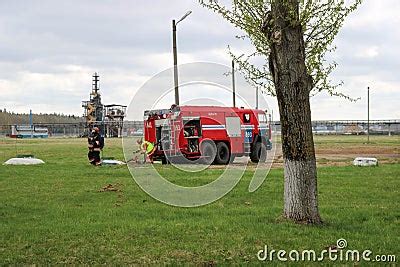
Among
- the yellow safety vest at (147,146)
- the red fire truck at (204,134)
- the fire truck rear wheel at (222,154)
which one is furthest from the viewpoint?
the fire truck rear wheel at (222,154)

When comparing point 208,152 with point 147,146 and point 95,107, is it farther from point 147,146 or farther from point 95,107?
point 95,107

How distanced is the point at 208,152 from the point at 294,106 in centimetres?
1757

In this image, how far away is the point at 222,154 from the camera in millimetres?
27578

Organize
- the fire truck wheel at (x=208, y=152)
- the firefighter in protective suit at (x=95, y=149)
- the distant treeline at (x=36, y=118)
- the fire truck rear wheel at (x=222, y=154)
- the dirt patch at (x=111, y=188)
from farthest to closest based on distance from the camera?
the distant treeline at (x=36, y=118) → the fire truck rear wheel at (x=222, y=154) → the fire truck wheel at (x=208, y=152) → the firefighter in protective suit at (x=95, y=149) → the dirt patch at (x=111, y=188)

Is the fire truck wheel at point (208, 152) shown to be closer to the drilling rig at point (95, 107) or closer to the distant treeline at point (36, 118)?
the drilling rig at point (95, 107)

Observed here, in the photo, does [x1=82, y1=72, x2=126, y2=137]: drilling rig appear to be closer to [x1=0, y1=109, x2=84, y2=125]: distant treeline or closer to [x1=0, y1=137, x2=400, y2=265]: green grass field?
[x1=0, y1=137, x2=400, y2=265]: green grass field

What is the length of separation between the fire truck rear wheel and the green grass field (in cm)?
1153

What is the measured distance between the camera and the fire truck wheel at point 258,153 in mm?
28456

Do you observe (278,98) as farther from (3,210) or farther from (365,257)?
(3,210)

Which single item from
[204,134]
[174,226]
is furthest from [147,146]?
[174,226]

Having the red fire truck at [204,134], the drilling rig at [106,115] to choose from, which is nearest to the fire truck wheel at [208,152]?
the red fire truck at [204,134]

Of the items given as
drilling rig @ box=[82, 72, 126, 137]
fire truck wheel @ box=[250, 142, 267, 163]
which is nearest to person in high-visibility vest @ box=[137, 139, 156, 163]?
fire truck wheel @ box=[250, 142, 267, 163]

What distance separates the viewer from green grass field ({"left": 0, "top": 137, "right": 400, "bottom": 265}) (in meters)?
7.62

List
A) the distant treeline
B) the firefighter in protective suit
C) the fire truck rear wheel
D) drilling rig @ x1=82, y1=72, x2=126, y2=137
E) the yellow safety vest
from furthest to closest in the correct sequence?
the distant treeline < drilling rig @ x1=82, y1=72, x2=126, y2=137 < the fire truck rear wheel < the yellow safety vest < the firefighter in protective suit
